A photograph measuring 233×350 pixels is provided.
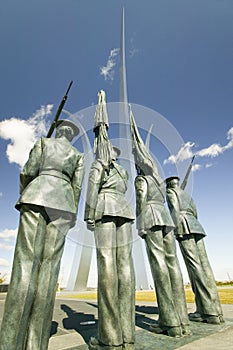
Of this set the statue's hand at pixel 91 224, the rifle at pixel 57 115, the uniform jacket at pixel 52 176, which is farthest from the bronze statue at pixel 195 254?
the rifle at pixel 57 115

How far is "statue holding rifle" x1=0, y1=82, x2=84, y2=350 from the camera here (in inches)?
106

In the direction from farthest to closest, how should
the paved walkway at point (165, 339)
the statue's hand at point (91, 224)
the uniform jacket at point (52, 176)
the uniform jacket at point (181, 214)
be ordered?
1. the uniform jacket at point (181, 214)
2. the statue's hand at point (91, 224)
3. the paved walkway at point (165, 339)
4. the uniform jacket at point (52, 176)

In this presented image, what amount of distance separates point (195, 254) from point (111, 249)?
2776mm

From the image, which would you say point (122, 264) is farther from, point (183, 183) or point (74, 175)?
point (183, 183)

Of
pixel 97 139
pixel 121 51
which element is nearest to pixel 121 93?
pixel 121 51

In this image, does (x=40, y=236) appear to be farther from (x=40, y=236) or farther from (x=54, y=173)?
(x=54, y=173)

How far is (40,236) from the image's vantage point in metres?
3.05

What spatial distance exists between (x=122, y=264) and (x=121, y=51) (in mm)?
44034

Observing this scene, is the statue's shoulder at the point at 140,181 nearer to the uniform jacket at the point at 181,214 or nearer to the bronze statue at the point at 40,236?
the uniform jacket at the point at 181,214

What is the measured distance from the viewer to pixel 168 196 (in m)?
5.88

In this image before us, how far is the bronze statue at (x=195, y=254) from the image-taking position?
205 inches

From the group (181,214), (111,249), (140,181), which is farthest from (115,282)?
(181,214)

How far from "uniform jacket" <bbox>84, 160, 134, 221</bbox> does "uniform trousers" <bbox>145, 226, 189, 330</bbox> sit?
0.91 metres

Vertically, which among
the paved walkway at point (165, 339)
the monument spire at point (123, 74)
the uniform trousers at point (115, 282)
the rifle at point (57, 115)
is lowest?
the paved walkway at point (165, 339)
